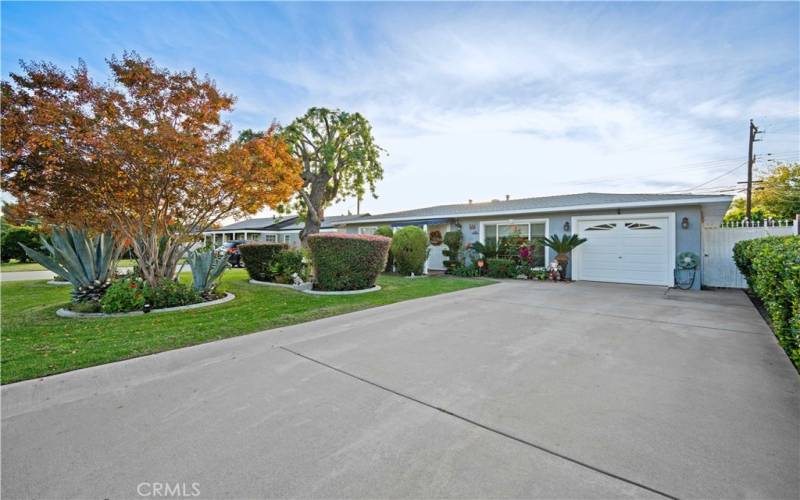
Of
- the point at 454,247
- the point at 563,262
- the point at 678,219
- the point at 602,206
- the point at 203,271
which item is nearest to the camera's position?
the point at 203,271

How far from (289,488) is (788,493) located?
2.61 meters

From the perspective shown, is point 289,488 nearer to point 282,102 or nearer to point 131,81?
point 131,81

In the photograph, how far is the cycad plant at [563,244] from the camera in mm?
11422

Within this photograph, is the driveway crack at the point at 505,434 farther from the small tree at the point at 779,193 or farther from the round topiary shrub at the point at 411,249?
the small tree at the point at 779,193

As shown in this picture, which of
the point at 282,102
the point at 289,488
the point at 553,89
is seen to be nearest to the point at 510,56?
the point at 553,89

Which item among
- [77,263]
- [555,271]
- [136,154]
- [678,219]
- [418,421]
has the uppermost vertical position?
[136,154]

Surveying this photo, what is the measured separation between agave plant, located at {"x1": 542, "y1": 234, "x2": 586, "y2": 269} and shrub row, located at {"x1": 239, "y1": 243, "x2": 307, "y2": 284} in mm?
8409

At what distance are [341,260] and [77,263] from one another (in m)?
5.40

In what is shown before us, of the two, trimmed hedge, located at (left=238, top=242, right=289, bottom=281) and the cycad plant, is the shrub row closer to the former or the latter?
trimmed hedge, located at (left=238, top=242, right=289, bottom=281)

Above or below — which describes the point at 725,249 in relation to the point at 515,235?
below

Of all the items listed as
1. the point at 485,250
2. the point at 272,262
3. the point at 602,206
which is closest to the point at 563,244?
the point at 602,206

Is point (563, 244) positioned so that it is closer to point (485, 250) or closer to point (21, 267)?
point (485, 250)

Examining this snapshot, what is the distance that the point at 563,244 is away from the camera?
37.9 ft

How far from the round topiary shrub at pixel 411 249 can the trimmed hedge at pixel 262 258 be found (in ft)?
13.9
